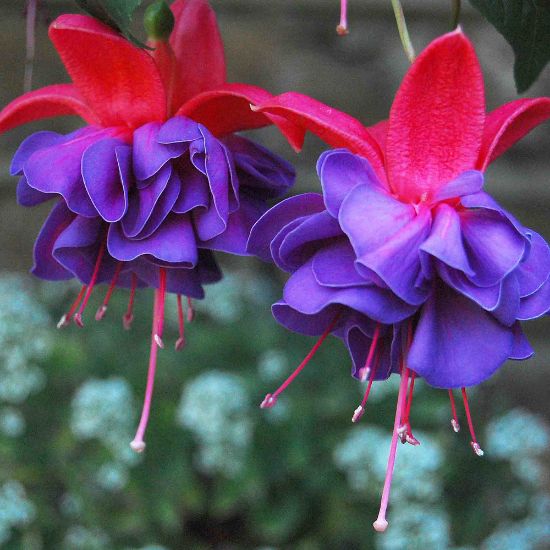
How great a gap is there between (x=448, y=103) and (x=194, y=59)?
189mm

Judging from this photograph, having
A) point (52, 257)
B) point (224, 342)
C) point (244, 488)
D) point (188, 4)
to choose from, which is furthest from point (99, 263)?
point (224, 342)

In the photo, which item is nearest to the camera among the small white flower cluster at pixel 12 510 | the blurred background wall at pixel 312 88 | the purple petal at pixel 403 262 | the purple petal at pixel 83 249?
the purple petal at pixel 403 262

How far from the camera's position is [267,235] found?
0.53 metres

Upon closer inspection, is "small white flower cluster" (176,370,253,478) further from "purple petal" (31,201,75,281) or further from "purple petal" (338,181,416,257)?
"purple petal" (338,181,416,257)

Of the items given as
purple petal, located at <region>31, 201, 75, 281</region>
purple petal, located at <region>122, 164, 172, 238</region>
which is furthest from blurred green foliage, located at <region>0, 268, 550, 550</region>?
purple petal, located at <region>122, 164, 172, 238</region>

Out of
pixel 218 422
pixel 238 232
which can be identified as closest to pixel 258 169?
pixel 238 232

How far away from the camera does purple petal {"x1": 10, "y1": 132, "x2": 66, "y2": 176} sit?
1.96ft

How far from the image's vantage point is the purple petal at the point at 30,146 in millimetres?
596

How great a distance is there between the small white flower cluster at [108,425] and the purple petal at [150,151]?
3.15 feet

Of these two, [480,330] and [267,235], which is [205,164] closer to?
[267,235]

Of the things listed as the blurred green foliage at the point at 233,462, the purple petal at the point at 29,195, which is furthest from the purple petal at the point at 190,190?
the blurred green foliage at the point at 233,462

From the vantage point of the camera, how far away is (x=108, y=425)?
1.46 m

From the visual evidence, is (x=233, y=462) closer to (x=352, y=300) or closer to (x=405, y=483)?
(x=405, y=483)

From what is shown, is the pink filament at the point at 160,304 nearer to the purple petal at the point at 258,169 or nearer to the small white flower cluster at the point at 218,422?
the purple petal at the point at 258,169
